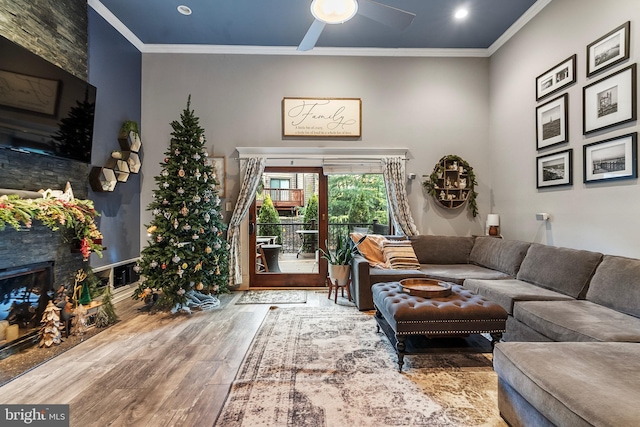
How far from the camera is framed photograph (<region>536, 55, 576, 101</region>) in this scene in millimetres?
3262

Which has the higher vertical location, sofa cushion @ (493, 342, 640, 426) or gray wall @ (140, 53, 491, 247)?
gray wall @ (140, 53, 491, 247)

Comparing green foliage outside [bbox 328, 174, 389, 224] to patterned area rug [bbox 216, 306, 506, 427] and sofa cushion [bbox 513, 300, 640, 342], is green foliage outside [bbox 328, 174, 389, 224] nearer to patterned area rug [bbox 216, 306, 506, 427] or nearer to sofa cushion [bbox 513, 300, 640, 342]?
patterned area rug [bbox 216, 306, 506, 427]

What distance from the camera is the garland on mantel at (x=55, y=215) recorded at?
7.68 ft

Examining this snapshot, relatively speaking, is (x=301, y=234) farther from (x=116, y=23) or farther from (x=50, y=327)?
(x=116, y=23)

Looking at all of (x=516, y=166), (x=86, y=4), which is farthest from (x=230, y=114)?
(x=516, y=166)

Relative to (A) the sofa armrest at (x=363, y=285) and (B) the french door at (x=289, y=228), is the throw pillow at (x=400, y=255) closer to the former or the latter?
(A) the sofa armrest at (x=363, y=285)

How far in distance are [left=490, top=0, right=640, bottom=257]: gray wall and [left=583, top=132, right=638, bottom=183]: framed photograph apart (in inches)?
2.6

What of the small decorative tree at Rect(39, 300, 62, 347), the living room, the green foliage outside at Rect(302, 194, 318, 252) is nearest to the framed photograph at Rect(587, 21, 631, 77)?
the living room

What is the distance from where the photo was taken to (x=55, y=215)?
107 inches

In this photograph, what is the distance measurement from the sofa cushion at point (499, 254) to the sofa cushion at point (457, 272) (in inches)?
3.3

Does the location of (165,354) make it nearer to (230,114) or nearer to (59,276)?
(59,276)

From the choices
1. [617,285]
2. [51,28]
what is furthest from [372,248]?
[51,28]

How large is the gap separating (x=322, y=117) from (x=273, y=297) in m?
2.91

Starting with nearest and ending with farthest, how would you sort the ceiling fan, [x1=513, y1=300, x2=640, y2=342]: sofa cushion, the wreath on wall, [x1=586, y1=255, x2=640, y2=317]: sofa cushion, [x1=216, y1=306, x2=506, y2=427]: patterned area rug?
[x1=216, y1=306, x2=506, y2=427]: patterned area rug
[x1=513, y1=300, x2=640, y2=342]: sofa cushion
[x1=586, y1=255, x2=640, y2=317]: sofa cushion
the ceiling fan
the wreath on wall
